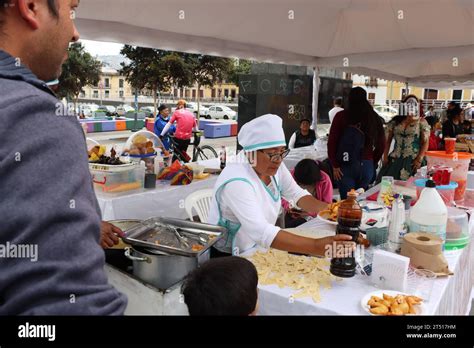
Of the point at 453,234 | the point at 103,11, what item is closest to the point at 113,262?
the point at 453,234

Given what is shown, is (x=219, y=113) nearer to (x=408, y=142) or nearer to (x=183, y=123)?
(x=183, y=123)

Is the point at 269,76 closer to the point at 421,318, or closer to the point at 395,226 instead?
the point at 395,226

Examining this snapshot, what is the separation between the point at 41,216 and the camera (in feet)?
1.84

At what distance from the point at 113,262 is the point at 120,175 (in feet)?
6.65

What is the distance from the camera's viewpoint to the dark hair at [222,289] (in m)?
1.21

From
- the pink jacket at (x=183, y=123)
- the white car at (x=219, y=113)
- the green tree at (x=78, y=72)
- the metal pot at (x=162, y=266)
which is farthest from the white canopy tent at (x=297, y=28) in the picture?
the white car at (x=219, y=113)

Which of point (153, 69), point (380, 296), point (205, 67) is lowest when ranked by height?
point (380, 296)

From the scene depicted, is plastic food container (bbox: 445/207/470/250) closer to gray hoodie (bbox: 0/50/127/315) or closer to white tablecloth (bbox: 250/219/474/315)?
white tablecloth (bbox: 250/219/474/315)

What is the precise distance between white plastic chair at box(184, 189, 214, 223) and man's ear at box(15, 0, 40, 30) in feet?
9.58

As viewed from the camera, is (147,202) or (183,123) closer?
(147,202)

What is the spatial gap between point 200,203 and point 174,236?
194 centimetres

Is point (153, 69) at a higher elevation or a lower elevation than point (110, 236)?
higher

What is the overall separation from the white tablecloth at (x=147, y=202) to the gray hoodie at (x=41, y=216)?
293 cm

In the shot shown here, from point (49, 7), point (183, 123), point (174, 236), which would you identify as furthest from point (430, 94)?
point (49, 7)
